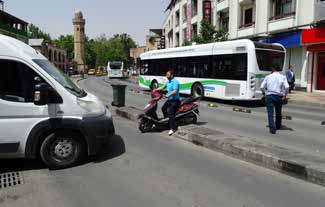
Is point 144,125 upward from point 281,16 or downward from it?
downward

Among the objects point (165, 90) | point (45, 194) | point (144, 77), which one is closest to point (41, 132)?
point (45, 194)

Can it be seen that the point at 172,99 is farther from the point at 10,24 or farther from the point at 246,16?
the point at 10,24

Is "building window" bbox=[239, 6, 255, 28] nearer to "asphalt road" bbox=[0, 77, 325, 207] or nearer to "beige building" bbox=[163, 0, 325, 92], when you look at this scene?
"beige building" bbox=[163, 0, 325, 92]

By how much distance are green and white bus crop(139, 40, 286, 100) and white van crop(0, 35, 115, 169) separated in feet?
31.5

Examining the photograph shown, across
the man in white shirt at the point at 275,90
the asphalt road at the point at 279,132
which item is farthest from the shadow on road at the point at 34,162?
the man in white shirt at the point at 275,90

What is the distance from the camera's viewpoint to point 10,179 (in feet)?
16.9

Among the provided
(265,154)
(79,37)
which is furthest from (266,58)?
(79,37)

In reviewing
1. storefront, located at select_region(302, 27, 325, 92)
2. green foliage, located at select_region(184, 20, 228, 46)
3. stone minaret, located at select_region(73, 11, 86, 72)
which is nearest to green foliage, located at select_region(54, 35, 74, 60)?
stone minaret, located at select_region(73, 11, 86, 72)

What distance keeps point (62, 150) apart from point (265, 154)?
3.62m

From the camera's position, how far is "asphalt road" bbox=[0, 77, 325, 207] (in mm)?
4227

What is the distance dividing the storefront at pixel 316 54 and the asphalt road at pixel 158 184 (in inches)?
683

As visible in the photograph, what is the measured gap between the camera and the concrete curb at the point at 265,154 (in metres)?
4.90

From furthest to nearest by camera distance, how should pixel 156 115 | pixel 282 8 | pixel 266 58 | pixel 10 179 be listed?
pixel 282 8 → pixel 266 58 → pixel 156 115 → pixel 10 179

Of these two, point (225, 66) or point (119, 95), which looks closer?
point (119, 95)
